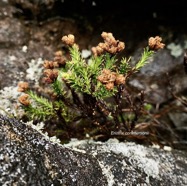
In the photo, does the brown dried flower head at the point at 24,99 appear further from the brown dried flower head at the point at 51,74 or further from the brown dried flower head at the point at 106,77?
the brown dried flower head at the point at 106,77

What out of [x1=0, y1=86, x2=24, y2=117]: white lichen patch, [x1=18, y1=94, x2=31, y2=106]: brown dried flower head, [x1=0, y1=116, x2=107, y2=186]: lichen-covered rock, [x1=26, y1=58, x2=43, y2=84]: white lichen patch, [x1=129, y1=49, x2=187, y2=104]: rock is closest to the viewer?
[x1=0, y1=116, x2=107, y2=186]: lichen-covered rock

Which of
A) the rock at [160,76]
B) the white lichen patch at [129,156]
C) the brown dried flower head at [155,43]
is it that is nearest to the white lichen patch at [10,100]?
the white lichen patch at [129,156]

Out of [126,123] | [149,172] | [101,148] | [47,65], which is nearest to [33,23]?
[47,65]

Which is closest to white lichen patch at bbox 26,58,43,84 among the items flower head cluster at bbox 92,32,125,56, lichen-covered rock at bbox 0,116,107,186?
flower head cluster at bbox 92,32,125,56

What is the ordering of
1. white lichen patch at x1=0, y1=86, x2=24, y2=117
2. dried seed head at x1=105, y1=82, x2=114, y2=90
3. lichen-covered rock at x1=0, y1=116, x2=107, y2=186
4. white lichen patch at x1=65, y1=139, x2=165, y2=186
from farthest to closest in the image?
white lichen patch at x1=0, y1=86, x2=24, y2=117 → white lichen patch at x1=65, y1=139, x2=165, y2=186 → dried seed head at x1=105, y1=82, x2=114, y2=90 → lichen-covered rock at x1=0, y1=116, x2=107, y2=186

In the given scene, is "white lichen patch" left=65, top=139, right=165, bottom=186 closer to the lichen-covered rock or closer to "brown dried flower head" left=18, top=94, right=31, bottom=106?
the lichen-covered rock
